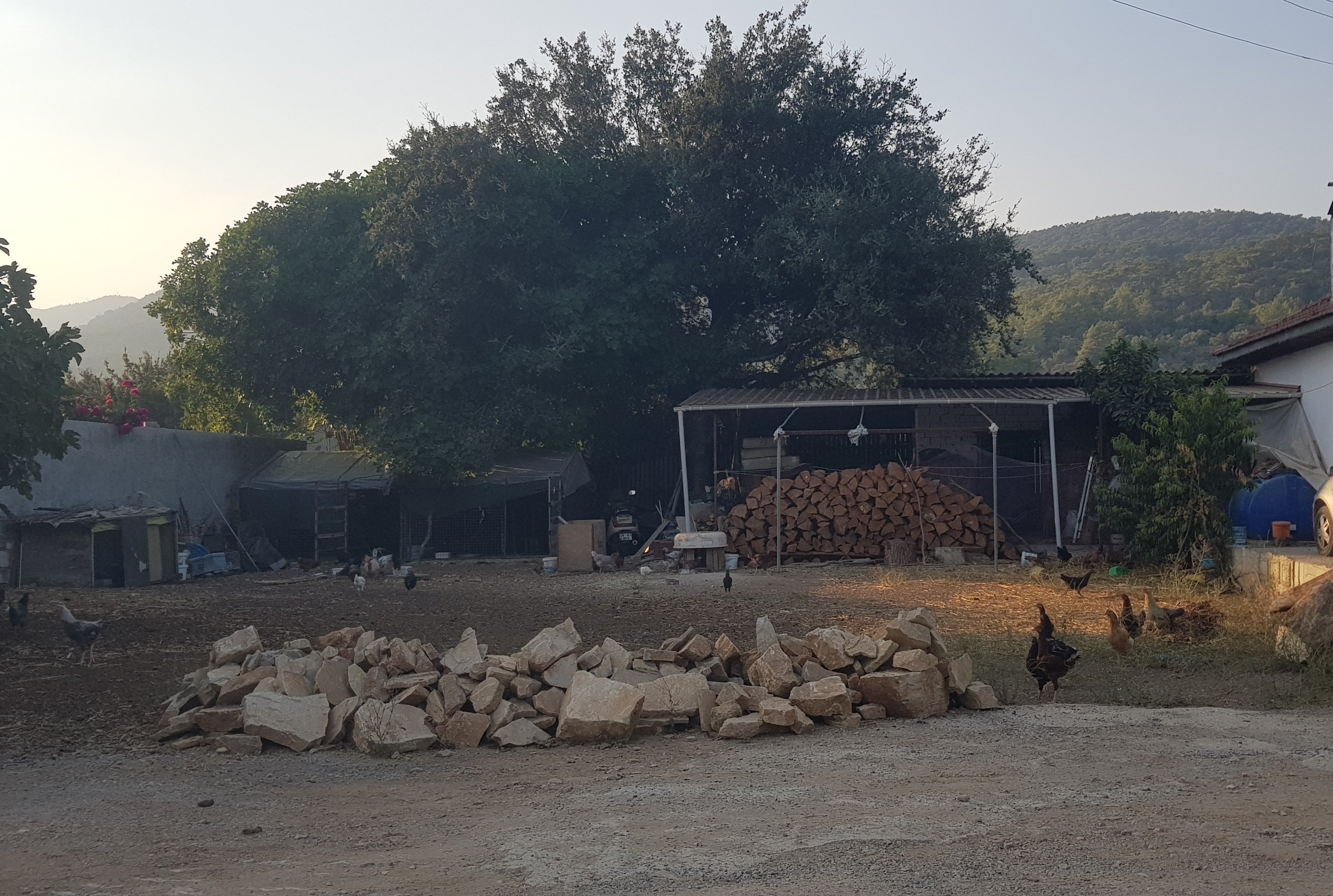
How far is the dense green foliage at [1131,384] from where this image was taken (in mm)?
18000

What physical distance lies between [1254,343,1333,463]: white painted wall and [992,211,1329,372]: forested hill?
17.9 meters

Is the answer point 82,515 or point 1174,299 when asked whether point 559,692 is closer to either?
point 82,515

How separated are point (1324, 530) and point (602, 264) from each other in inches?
544

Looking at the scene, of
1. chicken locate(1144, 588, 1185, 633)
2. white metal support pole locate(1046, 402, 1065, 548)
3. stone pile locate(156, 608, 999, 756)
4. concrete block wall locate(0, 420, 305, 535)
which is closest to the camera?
stone pile locate(156, 608, 999, 756)

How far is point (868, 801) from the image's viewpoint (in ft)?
18.3

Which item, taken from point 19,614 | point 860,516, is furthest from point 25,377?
point 860,516

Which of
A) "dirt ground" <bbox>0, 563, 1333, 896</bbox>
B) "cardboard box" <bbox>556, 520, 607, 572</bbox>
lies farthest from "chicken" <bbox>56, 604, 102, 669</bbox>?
"cardboard box" <bbox>556, 520, 607, 572</bbox>

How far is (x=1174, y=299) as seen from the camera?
47.7 metres

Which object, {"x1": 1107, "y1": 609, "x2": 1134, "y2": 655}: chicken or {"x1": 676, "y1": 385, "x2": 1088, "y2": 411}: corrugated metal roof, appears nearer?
{"x1": 1107, "y1": 609, "x2": 1134, "y2": 655}: chicken

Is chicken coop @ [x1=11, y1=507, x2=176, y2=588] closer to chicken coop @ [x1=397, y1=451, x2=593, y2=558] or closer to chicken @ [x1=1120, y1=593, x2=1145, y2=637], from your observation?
chicken coop @ [x1=397, y1=451, x2=593, y2=558]

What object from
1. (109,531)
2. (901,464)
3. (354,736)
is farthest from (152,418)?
(354,736)

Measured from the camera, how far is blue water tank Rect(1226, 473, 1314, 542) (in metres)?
13.9

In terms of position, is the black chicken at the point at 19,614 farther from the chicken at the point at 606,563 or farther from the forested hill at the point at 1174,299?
the forested hill at the point at 1174,299

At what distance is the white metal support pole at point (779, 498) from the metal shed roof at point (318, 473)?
783 cm
